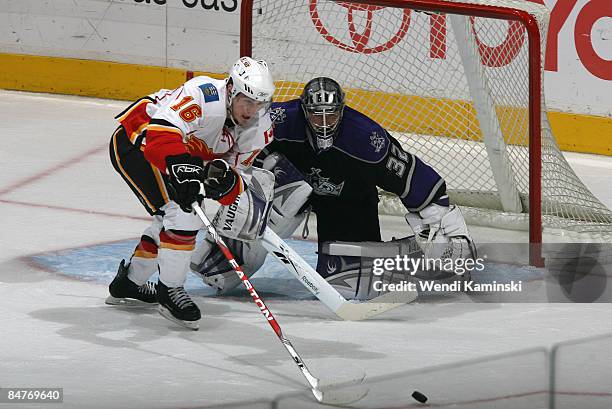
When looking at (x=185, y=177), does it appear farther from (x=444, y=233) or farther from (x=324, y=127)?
(x=444, y=233)

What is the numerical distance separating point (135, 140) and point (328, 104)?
627 millimetres

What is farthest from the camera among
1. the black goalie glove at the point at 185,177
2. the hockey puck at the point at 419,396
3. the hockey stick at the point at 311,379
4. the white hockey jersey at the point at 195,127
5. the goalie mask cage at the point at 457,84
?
the goalie mask cage at the point at 457,84

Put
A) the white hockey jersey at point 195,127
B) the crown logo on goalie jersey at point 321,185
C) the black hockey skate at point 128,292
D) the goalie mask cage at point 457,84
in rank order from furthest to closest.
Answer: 1. the goalie mask cage at point 457,84
2. the crown logo on goalie jersey at point 321,185
3. the black hockey skate at point 128,292
4. the white hockey jersey at point 195,127

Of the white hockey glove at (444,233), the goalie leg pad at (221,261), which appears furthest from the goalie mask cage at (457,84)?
the goalie leg pad at (221,261)

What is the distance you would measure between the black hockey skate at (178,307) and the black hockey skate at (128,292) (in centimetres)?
18

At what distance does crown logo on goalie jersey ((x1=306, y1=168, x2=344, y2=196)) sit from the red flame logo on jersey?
1.38 meters

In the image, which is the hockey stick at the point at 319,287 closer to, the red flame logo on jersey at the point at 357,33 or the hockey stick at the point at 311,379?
the hockey stick at the point at 311,379

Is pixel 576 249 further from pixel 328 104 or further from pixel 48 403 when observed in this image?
pixel 48 403

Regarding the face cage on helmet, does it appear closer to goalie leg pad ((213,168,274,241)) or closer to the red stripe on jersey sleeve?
goalie leg pad ((213,168,274,241))

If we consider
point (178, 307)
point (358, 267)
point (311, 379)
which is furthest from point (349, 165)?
point (311, 379)

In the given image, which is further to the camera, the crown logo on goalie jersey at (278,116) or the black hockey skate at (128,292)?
the crown logo on goalie jersey at (278,116)

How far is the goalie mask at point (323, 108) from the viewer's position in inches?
176

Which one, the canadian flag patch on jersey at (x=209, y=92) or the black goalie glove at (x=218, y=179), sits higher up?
the canadian flag patch on jersey at (x=209, y=92)

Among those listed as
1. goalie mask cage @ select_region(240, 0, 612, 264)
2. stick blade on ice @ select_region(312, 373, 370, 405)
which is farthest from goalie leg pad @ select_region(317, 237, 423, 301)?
stick blade on ice @ select_region(312, 373, 370, 405)
